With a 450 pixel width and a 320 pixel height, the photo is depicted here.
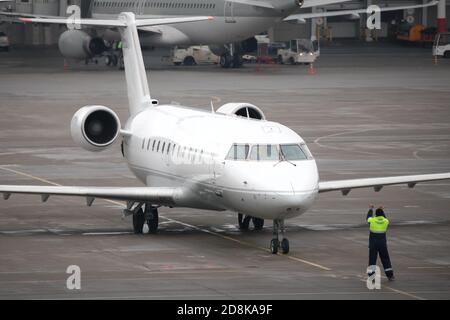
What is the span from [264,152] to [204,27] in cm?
5463

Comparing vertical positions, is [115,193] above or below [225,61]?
above

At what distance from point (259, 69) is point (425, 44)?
29.4m

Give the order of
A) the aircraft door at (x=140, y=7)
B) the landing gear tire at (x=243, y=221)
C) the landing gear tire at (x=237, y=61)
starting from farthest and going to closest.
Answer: the aircraft door at (x=140, y=7) → the landing gear tire at (x=237, y=61) → the landing gear tire at (x=243, y=221)

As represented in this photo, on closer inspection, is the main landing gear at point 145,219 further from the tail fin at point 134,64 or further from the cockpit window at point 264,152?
the tail fin at point 134,64

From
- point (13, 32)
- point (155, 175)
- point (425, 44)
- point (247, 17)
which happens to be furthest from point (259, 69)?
point (155, 175)

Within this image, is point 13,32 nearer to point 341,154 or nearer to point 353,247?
point 341,154

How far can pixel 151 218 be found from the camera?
101 feet

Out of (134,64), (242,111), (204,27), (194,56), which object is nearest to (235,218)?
(242,111)

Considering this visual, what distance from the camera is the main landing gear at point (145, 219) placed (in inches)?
1213

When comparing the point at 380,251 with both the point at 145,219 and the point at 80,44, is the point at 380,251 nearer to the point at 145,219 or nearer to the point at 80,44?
the point at 145,219

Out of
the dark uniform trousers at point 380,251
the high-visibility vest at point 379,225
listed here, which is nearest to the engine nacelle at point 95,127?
the high-visibility vest at point 379,225

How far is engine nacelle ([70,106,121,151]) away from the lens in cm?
3319

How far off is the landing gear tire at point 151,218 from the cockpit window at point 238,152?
10.3 ft
